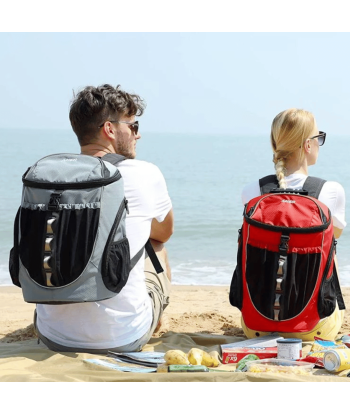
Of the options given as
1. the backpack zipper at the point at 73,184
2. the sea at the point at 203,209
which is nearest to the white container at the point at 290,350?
the backpack zipper at the point at 73,184

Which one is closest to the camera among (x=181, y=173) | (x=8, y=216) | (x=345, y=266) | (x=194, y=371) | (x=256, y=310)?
(x=194, y=371)

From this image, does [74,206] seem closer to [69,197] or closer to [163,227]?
[69,197]

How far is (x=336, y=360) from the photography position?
11.2 ft

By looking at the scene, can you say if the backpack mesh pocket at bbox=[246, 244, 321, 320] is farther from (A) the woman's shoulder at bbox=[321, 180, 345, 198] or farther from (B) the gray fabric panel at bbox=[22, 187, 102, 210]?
(B) the gray fabric panel at bbox=[22, 187, 102, 210]

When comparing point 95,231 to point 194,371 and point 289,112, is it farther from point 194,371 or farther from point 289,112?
point 289,112

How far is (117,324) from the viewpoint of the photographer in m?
3.65

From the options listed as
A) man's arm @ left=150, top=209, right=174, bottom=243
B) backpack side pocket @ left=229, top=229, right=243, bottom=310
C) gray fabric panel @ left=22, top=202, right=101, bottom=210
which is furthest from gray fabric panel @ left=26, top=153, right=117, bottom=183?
backpack side pocket @ left=229, top=229, right=243, bottom=310

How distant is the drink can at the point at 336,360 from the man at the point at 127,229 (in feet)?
3.20

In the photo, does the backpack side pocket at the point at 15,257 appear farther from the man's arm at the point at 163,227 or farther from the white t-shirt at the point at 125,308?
the man's arm at the point at 163,227

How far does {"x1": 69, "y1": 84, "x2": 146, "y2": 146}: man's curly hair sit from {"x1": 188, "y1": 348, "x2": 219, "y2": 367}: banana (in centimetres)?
127

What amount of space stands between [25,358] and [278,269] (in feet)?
4.66

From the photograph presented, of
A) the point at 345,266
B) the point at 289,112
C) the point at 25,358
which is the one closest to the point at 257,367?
the point at 25,358

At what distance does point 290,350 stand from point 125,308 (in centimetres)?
87

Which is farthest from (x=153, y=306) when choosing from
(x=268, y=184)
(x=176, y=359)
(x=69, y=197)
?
(x=268, y=184)
